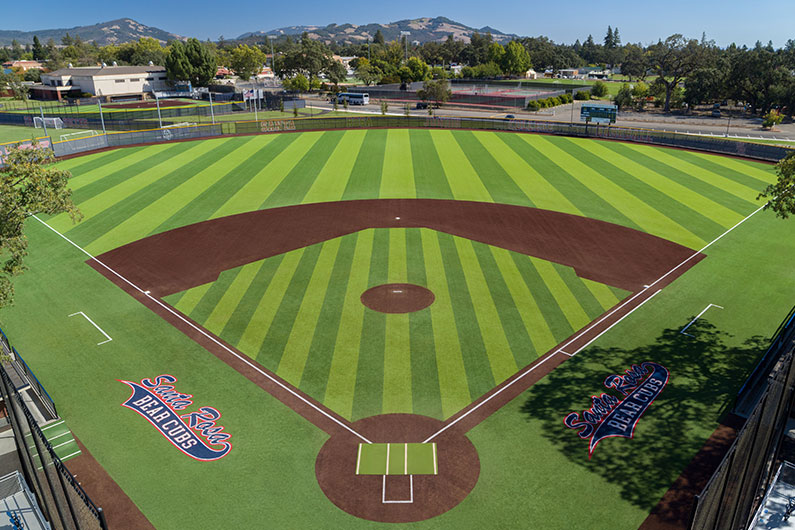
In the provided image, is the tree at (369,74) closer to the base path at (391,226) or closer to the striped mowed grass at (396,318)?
the base path at (391,226)

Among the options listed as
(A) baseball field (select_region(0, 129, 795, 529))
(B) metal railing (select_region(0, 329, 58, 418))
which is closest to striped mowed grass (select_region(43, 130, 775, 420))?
(A) baseball field (select_region(0, 129, 795, 529))

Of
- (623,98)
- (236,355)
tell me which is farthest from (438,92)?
(236,355)

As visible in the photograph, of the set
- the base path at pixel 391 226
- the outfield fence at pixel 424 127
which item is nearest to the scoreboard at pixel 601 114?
the outfield fence at pixel 424 127

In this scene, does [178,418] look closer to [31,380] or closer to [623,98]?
[31,380]

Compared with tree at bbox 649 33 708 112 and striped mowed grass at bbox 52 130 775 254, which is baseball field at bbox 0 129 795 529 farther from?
tree at bbox 649 33 708 112

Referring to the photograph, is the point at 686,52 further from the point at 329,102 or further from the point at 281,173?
the point at 281,173

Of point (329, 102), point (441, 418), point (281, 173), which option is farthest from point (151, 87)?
point (441, 418)
